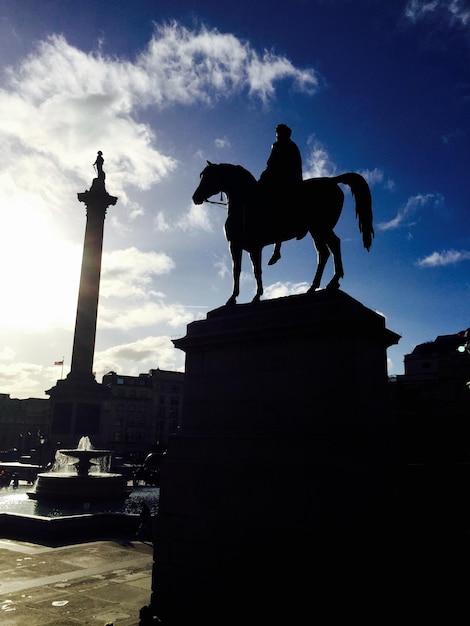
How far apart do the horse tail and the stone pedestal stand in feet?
5.68

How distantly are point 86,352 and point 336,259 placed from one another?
45.4 metres

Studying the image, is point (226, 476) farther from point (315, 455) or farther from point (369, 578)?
point (369, 578)

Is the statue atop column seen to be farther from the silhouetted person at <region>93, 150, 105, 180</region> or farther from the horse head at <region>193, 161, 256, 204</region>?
the horse head at <region>193, 161, 256, 204</region>

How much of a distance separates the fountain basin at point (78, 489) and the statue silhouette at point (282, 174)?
19449 mm

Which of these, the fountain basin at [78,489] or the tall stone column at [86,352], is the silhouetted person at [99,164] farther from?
the fountain basin at [78,489]

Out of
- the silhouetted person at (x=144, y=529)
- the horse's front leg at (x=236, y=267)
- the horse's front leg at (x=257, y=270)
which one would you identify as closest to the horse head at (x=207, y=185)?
the horse's front leg at (x=236, y=267)

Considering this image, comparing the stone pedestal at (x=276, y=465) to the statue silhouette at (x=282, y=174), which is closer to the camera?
the stone pedestal at (x=276, y=465)

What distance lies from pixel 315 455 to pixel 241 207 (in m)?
4.65

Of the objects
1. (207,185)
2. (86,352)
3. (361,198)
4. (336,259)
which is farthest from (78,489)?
(86,352)

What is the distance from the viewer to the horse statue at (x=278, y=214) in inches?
318

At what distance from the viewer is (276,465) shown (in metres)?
6.43

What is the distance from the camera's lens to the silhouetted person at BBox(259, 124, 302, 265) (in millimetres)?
8188

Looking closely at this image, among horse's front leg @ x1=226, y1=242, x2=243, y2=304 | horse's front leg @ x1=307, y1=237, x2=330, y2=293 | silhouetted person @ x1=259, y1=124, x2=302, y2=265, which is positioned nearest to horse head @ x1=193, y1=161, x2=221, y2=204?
silhouetted person @ x1=259, y1=124, x2=302, y2=265

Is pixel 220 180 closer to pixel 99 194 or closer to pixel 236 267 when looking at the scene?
pixel 236 267
